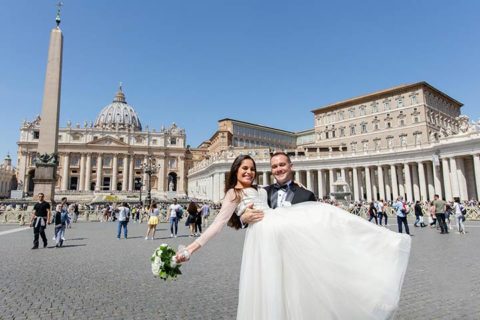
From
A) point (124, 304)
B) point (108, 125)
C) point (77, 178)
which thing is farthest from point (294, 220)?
point (108, 125)

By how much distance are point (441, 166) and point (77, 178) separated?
262 ft

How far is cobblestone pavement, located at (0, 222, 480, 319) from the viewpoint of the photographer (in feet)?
13.1

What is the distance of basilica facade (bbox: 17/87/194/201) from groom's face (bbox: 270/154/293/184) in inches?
2915

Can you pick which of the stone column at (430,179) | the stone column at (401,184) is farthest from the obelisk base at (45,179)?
the stone column at (401,184)

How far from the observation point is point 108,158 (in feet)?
270

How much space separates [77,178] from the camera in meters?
80.9

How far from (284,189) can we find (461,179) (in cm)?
4275

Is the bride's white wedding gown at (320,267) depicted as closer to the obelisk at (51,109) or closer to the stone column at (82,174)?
the obelisk at (51,109)

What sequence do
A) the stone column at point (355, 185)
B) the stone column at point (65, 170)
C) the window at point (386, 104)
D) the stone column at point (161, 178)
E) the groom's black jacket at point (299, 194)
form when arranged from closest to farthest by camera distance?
the groom's black jacket at point (299, 194), the stone column at point (355, 185), the window at point (386, 104), the stone column at point (65, 170), the stone column at point (161, 178)

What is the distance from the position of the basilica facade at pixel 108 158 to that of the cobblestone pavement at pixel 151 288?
68.8 m

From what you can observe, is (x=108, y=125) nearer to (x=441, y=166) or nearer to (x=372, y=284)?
(x=441, y=166)

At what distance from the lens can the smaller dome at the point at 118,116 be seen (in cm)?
10400

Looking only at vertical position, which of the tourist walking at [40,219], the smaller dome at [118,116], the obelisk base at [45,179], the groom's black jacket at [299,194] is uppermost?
the smaller dome at [118,116]

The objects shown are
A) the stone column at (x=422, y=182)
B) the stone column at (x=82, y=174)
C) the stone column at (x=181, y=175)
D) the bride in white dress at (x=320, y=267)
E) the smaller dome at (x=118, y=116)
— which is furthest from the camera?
the smaller dome at (x=118, y=116)
